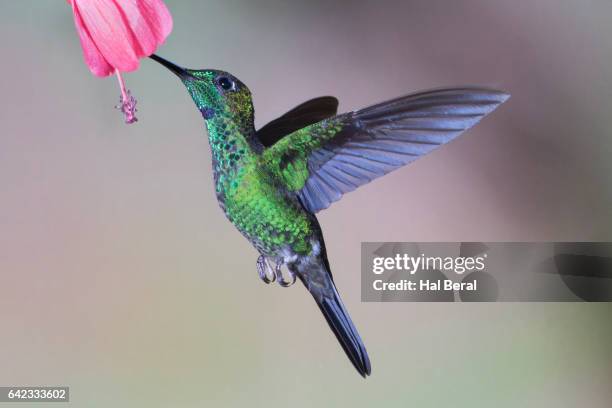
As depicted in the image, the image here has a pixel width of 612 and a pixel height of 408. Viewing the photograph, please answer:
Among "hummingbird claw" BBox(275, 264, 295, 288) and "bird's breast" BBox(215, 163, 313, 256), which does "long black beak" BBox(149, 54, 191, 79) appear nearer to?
"bird's breast" BBox(215, 163, 313, 256)

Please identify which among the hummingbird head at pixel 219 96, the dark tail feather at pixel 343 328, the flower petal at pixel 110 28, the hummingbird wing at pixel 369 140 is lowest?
the dark tail feather at pixel 343 328

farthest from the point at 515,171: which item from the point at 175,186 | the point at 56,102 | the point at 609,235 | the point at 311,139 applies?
the point at 56,102

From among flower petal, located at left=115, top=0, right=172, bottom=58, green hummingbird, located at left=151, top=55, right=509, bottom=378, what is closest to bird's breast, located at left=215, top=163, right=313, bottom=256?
green hummingbird, located at left=151, top=55, right=509, bottom=378

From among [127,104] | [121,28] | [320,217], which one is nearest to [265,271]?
[320,217]

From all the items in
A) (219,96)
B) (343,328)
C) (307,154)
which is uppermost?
(219,96)

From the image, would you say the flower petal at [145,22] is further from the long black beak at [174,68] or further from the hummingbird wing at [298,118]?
the hummingbird wing at [298,118]

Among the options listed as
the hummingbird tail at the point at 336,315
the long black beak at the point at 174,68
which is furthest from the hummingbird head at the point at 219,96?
the hummingbird tail at the point at 336,315

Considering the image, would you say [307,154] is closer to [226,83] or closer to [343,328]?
[226,83]
